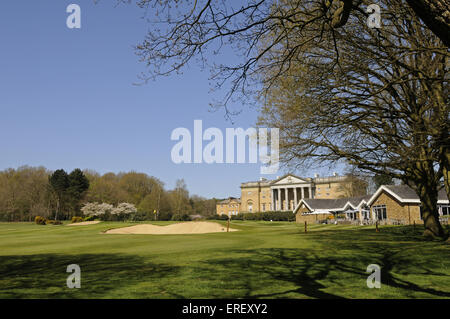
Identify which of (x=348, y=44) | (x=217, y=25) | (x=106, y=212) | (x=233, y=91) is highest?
(x=348, y=44)

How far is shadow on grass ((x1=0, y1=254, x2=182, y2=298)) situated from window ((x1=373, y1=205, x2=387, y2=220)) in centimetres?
4501

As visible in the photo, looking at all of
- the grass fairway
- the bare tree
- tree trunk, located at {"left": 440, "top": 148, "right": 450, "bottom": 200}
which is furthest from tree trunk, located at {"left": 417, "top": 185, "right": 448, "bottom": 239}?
the grass fairway

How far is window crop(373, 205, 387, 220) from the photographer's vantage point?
162 feet

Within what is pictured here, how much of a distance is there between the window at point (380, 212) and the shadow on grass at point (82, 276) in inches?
1772

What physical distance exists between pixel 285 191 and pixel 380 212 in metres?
72.3

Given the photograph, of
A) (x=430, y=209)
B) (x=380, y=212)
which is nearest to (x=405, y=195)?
(x=380, y=212)

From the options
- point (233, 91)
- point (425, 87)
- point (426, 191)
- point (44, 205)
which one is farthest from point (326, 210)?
point (44, 205)

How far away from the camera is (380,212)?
50156 millimetres

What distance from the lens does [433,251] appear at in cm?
1389
